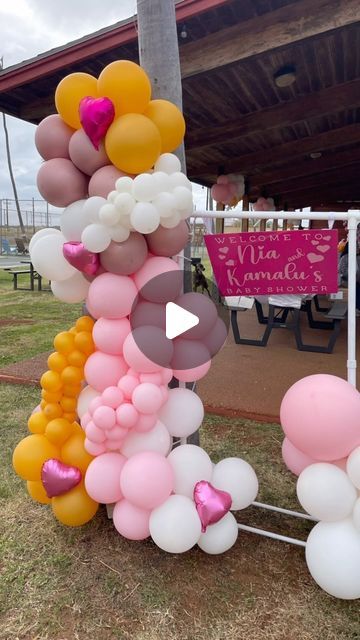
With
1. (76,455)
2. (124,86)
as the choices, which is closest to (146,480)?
(76,455)

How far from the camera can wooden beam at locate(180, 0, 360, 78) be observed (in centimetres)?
288

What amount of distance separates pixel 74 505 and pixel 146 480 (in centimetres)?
46

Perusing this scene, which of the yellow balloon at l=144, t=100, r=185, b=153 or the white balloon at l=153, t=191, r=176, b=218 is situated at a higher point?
the yellow balloon at l=144, t=100, r=185, b=153

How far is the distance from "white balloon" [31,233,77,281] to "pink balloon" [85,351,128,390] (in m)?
0.40

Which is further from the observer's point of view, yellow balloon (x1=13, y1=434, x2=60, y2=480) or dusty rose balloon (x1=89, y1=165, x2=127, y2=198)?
yellow balloon (x1=13, y1=434, x2=60, y2=480)

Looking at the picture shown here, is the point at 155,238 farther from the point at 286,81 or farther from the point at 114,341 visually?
the point at 286,81

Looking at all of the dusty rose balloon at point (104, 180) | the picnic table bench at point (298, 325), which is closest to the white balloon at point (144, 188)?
the dusty rose balloon at point (104, 180)

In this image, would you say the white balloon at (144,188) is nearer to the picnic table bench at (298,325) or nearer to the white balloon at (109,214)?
the white balloon at (109,214)

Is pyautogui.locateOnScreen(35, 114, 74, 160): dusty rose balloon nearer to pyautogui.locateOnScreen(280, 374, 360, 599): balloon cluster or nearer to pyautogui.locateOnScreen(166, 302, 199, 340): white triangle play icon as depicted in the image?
pyautogui.locateOnScreen(166, 302, 199, 340): white triangle play icon

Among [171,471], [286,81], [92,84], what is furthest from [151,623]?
[286,81]

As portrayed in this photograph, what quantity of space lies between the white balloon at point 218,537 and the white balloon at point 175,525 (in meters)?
0.10

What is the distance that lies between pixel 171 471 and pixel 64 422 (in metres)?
0.55

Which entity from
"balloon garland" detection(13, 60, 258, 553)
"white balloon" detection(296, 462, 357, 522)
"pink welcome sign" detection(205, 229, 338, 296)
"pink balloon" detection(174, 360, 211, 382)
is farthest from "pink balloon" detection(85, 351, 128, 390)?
"white balloon" detection(296, 462, 357, 522)

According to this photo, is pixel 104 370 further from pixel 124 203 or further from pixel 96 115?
pixel 96 115
